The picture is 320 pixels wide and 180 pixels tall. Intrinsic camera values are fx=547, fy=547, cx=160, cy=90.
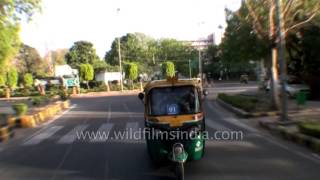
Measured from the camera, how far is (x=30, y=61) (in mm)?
111375

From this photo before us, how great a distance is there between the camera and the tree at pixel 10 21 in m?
24.9

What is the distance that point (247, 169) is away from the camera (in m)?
11.8

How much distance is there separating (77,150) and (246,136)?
18.4 ft

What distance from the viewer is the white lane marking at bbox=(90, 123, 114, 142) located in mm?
18798

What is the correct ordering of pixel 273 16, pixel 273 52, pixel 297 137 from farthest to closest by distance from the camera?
pixel 273 16 → pixel 273 52 → pixel 297 137

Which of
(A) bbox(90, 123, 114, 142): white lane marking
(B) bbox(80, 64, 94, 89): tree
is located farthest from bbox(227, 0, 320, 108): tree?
(B) bbox(80, 64, 94, 89): tree

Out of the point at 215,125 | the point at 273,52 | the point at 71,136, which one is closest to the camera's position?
the point at 71,136

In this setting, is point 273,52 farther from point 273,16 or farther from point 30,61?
point 30,61

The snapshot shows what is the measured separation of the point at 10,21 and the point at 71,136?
7730 mm

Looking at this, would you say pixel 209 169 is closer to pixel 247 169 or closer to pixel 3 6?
pixel 247 169

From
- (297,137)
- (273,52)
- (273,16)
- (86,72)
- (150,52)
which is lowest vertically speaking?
(297,137)

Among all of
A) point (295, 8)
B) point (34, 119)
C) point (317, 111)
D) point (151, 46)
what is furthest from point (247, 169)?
point (151, 46)

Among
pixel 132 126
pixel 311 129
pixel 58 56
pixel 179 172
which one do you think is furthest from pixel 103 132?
pixel 58 56

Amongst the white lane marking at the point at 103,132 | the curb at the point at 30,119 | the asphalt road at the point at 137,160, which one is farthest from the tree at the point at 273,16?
the curb at the point at 30,119
